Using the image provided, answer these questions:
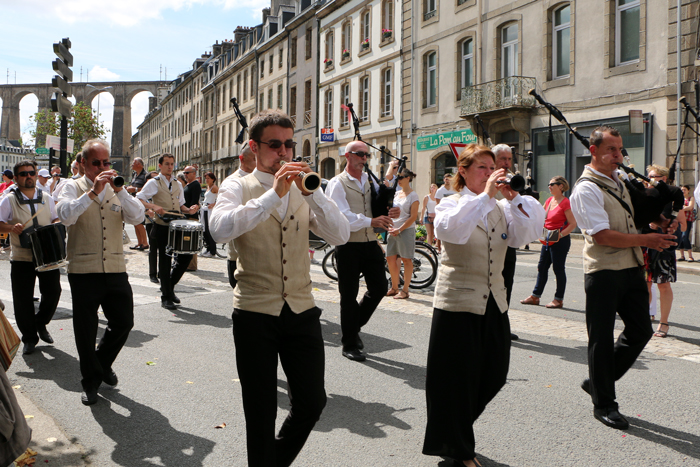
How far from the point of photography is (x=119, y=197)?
5.23 m

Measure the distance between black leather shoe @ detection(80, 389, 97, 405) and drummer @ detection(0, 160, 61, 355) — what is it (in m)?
1.83

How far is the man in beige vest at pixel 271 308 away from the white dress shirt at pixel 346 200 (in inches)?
103

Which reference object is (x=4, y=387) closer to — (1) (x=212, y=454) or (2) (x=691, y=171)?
(1) (x=212, y=454)

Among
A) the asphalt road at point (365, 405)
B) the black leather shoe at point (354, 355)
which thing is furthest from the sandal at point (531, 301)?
the black leather shoe at point (354, 355)

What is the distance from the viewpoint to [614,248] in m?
4.35

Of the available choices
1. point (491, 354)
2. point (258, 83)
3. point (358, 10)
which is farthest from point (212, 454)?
point (258, 83)

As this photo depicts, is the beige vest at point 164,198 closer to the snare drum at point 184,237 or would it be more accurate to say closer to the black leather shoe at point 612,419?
the snare drum at point 184,237

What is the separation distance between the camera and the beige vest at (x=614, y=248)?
171 inches

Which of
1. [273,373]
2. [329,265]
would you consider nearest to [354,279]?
[273,373]

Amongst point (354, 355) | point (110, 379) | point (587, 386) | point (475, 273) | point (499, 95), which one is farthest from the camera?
point (499, 95)

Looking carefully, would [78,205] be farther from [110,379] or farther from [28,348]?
[28,348]

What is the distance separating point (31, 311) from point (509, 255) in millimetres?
4674

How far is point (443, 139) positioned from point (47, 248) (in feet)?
69.7

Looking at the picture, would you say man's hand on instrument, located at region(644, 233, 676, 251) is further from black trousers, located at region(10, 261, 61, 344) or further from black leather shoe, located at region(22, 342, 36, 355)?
black leather shoe, located at region(22, 342, 36, 355)
